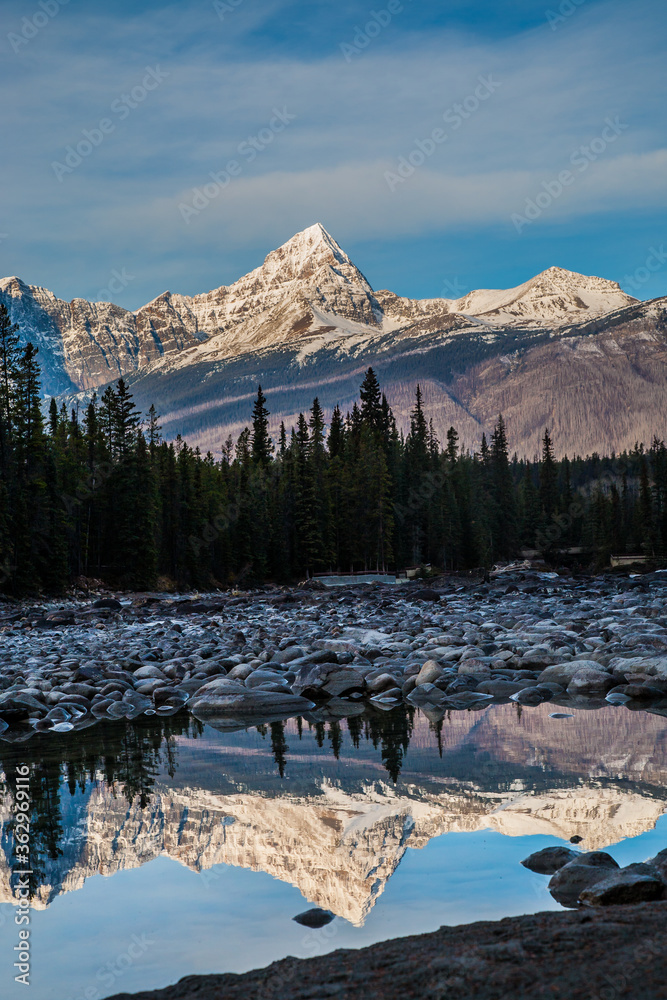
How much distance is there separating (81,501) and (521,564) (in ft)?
127

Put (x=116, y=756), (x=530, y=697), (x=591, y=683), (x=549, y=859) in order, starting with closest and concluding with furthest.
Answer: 1. (x=549, y=859)
2. (x=116, y=756)
3. (x=530, y=697)
4. (x=591, y=683)

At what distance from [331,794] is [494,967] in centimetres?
311

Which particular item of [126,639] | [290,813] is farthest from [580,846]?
[126,639]

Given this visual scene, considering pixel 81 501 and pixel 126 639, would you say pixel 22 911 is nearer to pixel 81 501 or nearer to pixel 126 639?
pixel 126 639

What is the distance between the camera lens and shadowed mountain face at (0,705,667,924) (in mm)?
4094

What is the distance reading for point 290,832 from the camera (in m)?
4.47

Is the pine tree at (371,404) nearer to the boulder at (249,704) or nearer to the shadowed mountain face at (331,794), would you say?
the boulder at (249,704)

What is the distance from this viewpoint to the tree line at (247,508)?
3700cm

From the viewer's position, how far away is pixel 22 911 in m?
3.52

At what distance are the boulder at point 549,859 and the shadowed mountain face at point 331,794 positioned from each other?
31cm

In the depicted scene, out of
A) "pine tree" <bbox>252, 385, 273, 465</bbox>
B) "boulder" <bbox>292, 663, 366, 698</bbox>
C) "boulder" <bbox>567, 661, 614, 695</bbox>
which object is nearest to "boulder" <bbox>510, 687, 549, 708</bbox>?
"boulder" <bbox>567, 661, 614, 695</bbox>

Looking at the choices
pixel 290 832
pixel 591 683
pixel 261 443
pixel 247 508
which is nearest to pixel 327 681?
pixel 591 683

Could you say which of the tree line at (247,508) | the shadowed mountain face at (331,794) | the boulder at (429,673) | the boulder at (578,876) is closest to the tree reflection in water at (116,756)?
the shadowed mountain face at (331,794)

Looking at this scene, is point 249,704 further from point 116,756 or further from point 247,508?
point 247,508
